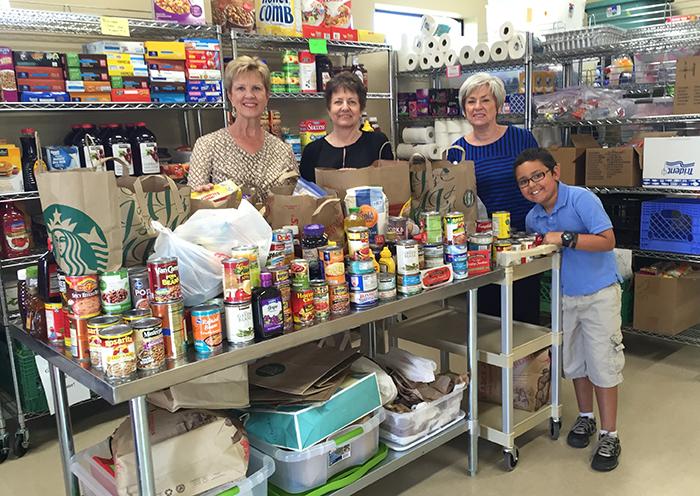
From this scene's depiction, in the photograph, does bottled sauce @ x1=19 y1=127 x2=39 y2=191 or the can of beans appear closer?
the can of beans

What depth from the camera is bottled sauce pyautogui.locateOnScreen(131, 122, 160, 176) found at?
337cm

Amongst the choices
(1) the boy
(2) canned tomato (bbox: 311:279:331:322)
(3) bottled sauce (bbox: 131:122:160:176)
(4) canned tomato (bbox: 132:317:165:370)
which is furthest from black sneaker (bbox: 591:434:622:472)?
(3) bottled sauce (bbox: 131:122:160:176)

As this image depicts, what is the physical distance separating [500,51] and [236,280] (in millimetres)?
3450

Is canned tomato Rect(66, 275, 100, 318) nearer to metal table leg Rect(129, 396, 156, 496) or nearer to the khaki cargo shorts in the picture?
metal table leg Rect(129, 396, 156, 496)

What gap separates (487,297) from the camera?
115 inches

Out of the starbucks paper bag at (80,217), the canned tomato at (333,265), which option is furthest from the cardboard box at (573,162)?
the starbucks paper bag at (80,217)

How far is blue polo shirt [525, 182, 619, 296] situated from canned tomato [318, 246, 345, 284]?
3.64ft

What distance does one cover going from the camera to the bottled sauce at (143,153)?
337cm

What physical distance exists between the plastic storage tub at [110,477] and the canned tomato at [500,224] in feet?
3.97

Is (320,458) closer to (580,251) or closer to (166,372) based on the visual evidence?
(166,372)

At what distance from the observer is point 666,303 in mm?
3588

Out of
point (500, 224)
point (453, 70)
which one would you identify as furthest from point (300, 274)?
point (453, 70)

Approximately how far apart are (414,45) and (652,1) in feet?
7.23

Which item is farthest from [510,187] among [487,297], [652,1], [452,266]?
[652,1]
